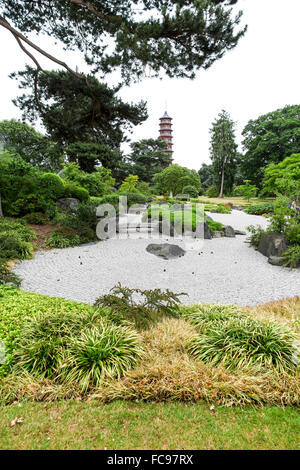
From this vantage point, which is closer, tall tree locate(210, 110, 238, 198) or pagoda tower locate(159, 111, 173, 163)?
tall tree locate(210, 110, 238, 198)

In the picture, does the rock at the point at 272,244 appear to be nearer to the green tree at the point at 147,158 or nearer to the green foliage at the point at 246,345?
the green foliage at the point at 246,345

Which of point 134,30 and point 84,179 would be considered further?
point 84,179

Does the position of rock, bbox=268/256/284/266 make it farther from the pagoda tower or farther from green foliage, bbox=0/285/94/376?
the pagoda tower

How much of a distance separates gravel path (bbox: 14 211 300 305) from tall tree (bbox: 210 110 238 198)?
2627cm

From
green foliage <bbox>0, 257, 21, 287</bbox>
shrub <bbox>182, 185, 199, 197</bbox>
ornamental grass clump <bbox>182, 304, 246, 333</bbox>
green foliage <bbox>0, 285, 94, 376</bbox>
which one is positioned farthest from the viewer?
shrub <bbox>182, 185, 199, 197</bbox>

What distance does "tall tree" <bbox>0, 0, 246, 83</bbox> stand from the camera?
5.17 metres

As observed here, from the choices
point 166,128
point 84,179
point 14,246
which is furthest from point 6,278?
point 166,128

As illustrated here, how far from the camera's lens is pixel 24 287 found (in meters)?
4.73

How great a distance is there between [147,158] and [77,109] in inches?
1046

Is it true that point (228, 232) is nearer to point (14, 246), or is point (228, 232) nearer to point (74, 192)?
point (74, 192)

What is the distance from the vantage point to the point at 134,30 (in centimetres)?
557

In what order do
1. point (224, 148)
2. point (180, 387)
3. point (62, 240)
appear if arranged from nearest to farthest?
point (180, 387), point (62, 240), point (224, 148)

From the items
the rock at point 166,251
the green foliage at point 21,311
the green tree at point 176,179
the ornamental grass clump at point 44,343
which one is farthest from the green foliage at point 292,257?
the green tree at point 176,179

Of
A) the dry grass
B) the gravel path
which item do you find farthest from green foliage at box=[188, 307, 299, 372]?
the gravel path
